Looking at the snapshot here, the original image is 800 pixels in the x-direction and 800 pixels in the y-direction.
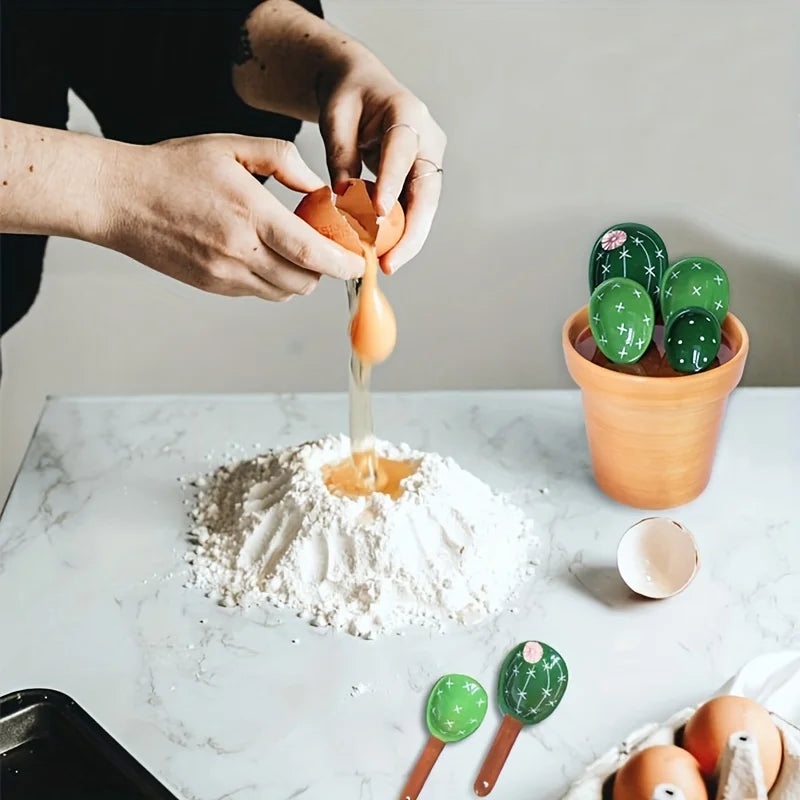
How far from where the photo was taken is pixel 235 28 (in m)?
1.50

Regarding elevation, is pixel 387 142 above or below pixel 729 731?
above

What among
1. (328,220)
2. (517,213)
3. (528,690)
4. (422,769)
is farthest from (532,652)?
(517,213)

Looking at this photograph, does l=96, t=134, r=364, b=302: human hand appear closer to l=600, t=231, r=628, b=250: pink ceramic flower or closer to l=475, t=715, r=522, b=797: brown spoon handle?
l=600, t=231, r=628, b=250: pink ceramic flower

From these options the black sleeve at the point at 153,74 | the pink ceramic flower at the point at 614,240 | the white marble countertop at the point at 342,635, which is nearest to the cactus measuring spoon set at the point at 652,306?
the pink ceramic flower at the point at 614,240

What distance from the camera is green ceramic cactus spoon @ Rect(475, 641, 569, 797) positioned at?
0.91 m

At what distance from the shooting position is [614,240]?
46.0 inches

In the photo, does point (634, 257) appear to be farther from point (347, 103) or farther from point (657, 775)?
point (657, 775)

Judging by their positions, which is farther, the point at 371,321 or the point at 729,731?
the point at 371,321

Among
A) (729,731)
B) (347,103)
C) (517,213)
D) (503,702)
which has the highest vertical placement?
(347,103)

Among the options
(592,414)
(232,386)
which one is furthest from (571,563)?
(232,386)

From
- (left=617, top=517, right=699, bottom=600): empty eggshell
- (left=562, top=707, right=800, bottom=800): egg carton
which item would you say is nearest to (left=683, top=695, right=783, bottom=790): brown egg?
(left=562, top=707, right=800, bottom=800): egg carton

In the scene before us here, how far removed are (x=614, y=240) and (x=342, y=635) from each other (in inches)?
18.8

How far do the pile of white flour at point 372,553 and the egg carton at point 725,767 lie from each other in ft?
0.79

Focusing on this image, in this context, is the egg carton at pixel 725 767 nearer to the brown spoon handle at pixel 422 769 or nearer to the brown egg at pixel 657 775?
the brown egg at pixel 657 775
